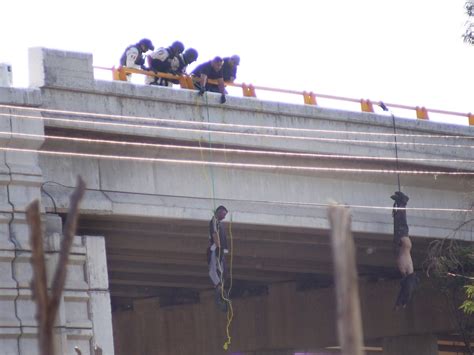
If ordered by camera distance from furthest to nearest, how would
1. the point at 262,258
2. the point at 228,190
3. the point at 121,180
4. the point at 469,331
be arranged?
the point at 469,331 → the point at 262,258 → the point at 228,190 → the point at 121,180

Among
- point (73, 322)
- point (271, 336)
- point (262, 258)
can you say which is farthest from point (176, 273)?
point (73, 322)

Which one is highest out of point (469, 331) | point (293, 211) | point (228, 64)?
point (228, 64)

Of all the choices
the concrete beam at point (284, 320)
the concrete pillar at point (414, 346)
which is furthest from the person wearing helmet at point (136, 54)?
the concrete pillar at point (414, 346)

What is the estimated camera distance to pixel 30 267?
17562mm

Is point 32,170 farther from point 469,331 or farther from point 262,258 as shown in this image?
point 469,331

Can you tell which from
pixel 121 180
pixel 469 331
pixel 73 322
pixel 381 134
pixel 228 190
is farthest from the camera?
pixel 469 331

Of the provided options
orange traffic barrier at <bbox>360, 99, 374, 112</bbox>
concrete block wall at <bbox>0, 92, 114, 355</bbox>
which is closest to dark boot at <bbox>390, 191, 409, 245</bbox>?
orange traffic barrier at <bbox>360, 99, 374, 112</bbox>

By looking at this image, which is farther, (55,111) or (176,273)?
(176,273)

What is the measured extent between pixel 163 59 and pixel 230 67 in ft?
4.72

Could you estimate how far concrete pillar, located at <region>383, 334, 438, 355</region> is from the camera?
31703mm

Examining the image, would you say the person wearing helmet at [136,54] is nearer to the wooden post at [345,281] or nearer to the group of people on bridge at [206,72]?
the group of people on bridge at [206,72]

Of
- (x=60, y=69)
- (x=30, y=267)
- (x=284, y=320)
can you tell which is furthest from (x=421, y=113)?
(x=30, y=267)

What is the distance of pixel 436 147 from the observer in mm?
25188

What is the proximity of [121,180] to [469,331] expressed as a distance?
12181 mm
